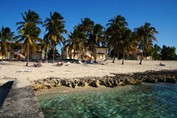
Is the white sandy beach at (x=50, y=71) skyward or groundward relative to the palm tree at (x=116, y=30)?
groundward

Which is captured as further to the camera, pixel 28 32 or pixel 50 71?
pixel 28 32

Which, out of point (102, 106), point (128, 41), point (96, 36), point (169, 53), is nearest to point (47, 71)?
point (102, 106)

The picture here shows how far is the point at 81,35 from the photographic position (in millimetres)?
59438

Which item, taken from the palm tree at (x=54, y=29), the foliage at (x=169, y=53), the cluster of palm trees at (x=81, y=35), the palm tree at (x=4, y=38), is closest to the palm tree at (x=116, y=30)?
the cluster of palm trees at (x=81, y=35)

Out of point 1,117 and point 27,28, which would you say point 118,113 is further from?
point 27,28

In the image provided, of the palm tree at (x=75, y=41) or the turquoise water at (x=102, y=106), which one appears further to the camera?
the palm tree at (x=75, y=41)

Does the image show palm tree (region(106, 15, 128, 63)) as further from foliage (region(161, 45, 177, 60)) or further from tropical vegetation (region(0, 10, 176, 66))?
foliage (region(161, 45, 177, 60))

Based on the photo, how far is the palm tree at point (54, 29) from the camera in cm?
5073

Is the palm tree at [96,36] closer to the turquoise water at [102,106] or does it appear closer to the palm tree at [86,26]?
the palm tree at [86,26]

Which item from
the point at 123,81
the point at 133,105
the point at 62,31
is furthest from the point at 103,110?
the point at 62,31

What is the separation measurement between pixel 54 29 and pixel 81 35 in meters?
10.5

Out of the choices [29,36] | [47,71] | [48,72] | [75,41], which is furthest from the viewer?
[75,41]

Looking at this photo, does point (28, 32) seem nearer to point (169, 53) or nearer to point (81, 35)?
point (81, 35)

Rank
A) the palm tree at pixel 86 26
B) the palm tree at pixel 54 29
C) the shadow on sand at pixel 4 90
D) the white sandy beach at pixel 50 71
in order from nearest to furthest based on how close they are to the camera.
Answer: the shadow on sand at pixel 4 90 < the white sandy beach at pixel 50 71 < the palm tree at pixel 54 29 < the palm tree at pixel 86 26
